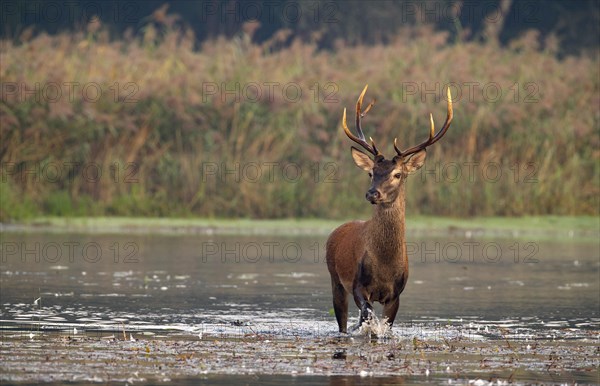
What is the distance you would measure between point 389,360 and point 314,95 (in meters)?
15.9

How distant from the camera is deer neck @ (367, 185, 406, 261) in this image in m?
12.9

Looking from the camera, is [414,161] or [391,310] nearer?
[391,310]

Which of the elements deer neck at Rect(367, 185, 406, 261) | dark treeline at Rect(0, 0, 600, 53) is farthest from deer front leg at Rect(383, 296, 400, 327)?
dark treeline at Rect(0, 0, 600, 53)

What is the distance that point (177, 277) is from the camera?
17766 millimetres

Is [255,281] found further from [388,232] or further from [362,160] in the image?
[388,232]

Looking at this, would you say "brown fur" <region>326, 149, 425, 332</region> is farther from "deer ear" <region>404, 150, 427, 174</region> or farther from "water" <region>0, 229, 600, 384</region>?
"water" <region>0, 229, 600, 384</region>

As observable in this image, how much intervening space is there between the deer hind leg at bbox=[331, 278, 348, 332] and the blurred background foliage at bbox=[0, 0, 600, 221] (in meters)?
11.1

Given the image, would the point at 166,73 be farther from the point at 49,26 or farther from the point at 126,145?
the point at 49,26

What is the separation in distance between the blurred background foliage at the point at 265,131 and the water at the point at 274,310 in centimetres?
188

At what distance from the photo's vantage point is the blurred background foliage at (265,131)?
24.8 metres

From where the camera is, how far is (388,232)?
12922mm

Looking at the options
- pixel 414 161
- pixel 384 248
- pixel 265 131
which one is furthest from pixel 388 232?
pixel 265 131

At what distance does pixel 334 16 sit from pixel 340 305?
3035cm

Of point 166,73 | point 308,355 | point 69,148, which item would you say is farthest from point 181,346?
point 166,73
